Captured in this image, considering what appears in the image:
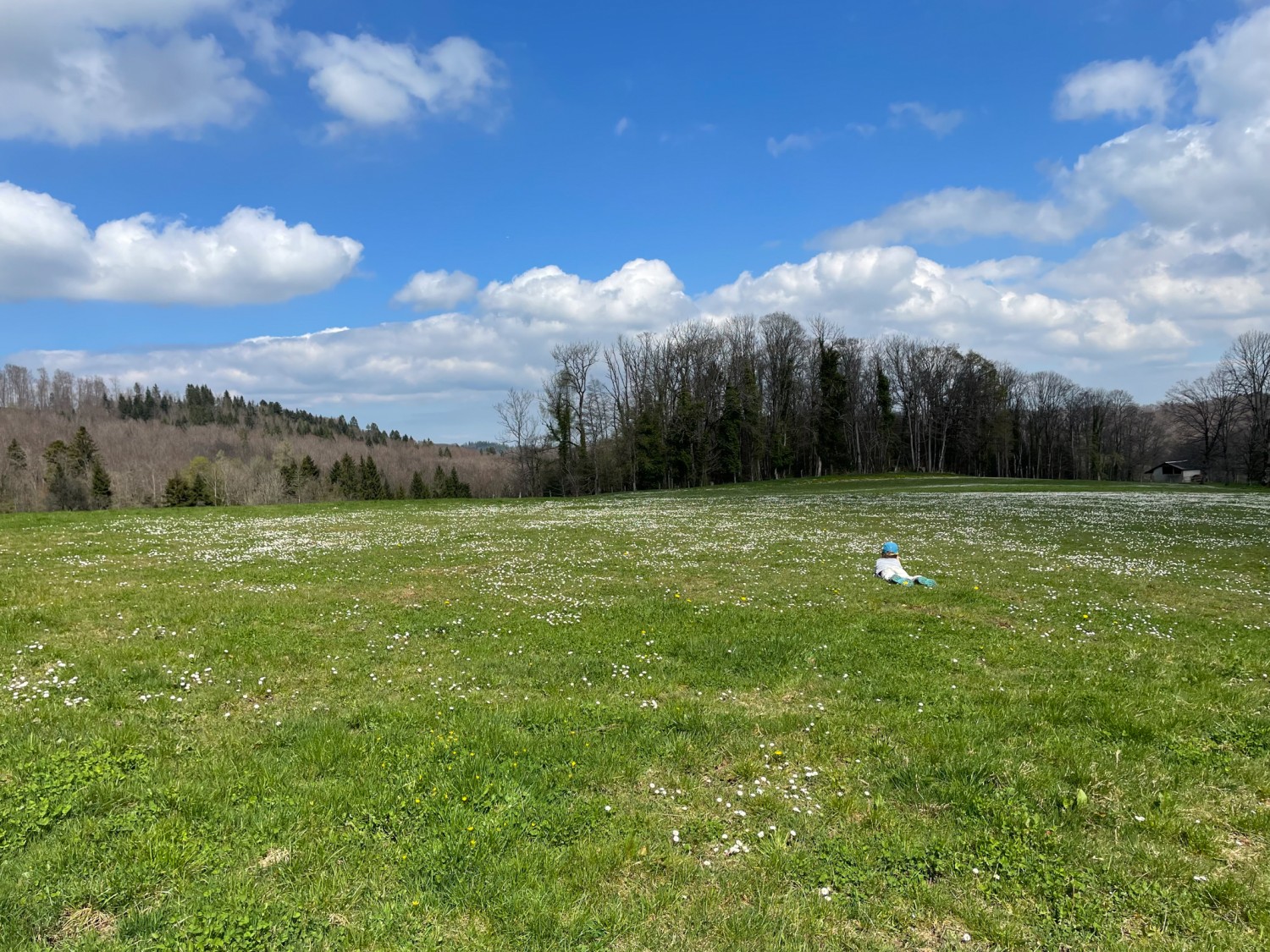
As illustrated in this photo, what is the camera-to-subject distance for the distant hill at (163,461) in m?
96.2

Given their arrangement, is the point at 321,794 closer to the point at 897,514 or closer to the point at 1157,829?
the point at 1157,829

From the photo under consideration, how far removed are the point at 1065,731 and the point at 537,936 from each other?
6808mm

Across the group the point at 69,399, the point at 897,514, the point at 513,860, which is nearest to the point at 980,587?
the point at 513,860

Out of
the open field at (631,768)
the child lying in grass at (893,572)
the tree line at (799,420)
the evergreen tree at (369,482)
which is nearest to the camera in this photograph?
the open field at (631,768)

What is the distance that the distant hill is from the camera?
96250 mm

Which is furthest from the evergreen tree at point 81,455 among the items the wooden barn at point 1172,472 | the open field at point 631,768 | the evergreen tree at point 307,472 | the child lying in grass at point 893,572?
the wooden barn at point 1172,472

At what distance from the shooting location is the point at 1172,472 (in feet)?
395

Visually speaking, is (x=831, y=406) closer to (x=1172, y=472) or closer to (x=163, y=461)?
(x=1172, y=472)

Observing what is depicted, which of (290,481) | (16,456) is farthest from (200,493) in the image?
(16,456)

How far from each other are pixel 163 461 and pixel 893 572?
157 metres

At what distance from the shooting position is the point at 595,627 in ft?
41.2

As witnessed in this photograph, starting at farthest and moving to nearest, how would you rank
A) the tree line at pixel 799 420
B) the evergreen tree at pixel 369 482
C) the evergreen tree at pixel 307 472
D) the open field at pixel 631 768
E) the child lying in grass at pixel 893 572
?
the evergreen tree at pixel 369 482 → the evergreen tree at pixel 307 472 → the tree line at pixel 799 420 → the child lying in grass at pixel 893 572 → the open field at pixel 631 768

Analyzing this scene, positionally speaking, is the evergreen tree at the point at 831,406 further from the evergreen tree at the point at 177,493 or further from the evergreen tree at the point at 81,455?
the evergreen tree at the point at 81,455

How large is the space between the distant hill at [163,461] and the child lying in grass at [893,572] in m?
102
